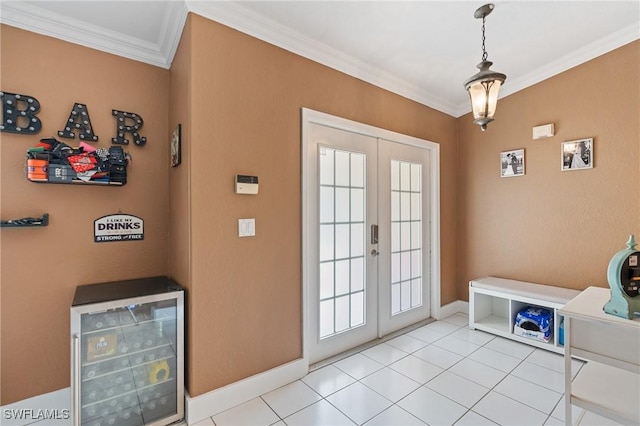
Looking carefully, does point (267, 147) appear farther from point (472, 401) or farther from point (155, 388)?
point (472, 401)

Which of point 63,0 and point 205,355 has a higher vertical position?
point 63,0

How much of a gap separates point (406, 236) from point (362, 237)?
31.1 inches

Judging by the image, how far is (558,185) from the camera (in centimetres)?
320

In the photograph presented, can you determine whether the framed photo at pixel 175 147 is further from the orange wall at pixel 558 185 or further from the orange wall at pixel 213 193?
the orange wall at pixel 558 185

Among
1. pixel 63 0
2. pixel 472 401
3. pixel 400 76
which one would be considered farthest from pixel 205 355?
pixel 400 76

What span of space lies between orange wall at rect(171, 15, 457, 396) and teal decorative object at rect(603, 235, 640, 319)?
2.00 m

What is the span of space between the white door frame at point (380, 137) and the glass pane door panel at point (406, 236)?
24 centimetres

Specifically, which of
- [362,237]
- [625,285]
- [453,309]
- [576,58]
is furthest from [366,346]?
[576,58]

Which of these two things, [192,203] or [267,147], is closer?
[192,203]

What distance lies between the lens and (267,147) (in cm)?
233

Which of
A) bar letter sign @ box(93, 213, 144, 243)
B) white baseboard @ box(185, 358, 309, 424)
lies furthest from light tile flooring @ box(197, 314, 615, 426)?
bar letter sign @ box(93, 213, 144, 243)

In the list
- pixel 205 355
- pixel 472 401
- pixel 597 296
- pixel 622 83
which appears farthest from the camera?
pixel 622 83

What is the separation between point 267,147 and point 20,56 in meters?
1.76

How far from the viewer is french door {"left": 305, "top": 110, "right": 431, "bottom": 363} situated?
2.68m
